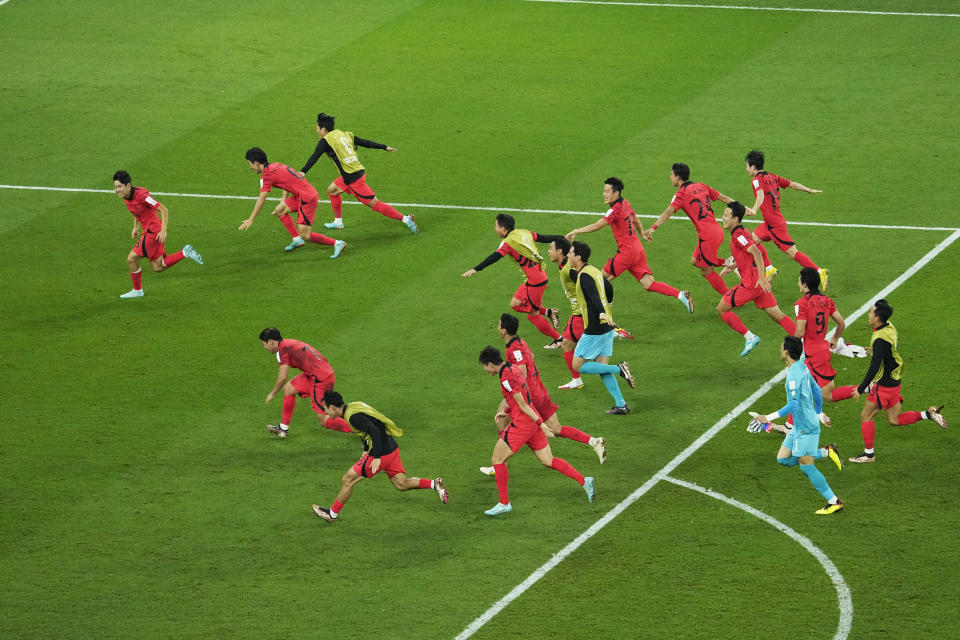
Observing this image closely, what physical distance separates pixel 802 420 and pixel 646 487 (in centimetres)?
204

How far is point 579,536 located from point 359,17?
21779mm

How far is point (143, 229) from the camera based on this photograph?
21516 millimetres

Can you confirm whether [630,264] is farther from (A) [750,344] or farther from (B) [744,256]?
(A) [750,344]

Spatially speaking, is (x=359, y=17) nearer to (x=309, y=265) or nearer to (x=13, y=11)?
(x=13, y=11)

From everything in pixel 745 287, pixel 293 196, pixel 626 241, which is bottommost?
pixel 293 196

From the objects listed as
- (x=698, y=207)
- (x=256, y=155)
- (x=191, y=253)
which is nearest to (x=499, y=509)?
(x=698, y=207)

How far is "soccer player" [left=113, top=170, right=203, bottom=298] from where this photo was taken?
21109mm

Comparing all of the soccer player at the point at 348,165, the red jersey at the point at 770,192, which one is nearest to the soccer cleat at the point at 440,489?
the red jersey at the point at 770,192

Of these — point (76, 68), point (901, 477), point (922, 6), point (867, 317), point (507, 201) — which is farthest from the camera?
point (922, 6)

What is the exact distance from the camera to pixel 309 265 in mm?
22656

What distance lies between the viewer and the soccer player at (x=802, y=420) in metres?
14.9

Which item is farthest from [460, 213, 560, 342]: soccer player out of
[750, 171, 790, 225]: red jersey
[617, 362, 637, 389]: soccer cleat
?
[750, 171, 790, 225]: red jersey

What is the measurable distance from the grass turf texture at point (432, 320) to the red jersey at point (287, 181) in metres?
1.16

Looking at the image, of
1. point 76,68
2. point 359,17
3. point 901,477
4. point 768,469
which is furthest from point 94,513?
point 359,17
